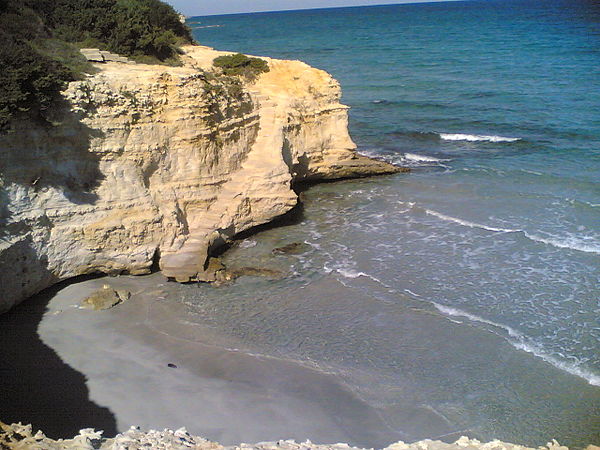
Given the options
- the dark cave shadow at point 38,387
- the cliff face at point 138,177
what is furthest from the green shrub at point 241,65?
the dark cave shadow at point 38,387

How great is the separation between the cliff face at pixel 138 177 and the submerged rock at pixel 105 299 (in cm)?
93

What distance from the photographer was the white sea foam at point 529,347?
12734 mm

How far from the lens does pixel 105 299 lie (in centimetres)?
1507

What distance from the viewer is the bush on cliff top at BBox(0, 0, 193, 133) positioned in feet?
45.9

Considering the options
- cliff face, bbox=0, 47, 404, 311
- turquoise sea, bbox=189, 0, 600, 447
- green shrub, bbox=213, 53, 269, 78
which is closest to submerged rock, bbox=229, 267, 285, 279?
turquoise sea, bbox=189, 0, 600, 447

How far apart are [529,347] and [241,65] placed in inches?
548

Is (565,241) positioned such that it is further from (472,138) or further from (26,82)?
(26,82)

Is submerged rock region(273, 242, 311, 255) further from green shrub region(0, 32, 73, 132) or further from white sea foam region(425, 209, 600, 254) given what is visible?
green shrub region(0, 32, 73, 132)

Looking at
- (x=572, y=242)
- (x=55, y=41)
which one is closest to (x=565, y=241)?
(x=572, y=242)

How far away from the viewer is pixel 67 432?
10.9m

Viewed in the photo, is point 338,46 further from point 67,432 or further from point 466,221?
point 67,432

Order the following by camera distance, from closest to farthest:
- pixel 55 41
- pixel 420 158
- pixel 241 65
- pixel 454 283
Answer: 1. pixel 454 283
2. pixel 55 41
3. pixel 241 65
4. pixel 420 158

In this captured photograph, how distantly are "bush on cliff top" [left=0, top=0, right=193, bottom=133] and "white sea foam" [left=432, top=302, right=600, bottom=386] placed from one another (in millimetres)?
11522

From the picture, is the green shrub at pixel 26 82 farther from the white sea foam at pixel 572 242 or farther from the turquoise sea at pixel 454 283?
the white sea foam at pixel 572 242
